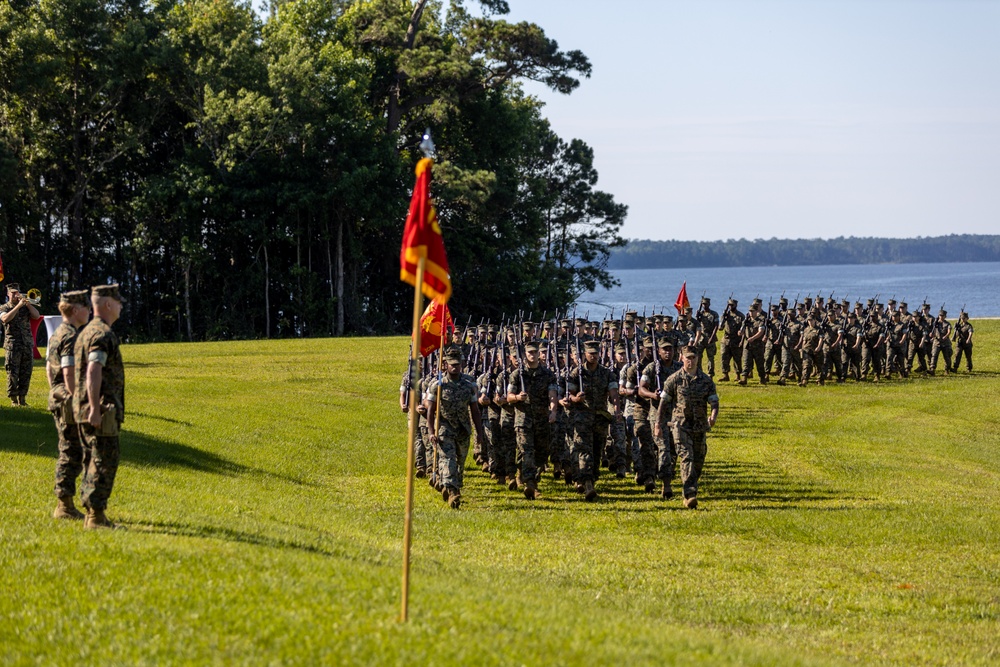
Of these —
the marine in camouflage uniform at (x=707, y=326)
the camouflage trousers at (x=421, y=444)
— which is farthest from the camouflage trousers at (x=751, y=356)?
the camouflage trousers at (x=421, y=444)

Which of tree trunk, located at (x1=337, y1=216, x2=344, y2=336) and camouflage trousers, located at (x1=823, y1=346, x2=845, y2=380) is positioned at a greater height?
tree trunk, located at (x1=337, y1=216, x2=344, y2=336)

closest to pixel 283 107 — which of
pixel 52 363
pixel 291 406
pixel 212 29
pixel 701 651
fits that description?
pixel 212 29

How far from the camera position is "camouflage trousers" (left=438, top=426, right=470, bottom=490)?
17.2 metres

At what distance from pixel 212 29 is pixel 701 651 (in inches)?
1860

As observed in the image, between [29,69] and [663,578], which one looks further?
[29,69]

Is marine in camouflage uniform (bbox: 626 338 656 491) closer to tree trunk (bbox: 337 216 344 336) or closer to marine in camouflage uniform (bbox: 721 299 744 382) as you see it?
marine in camouflage uniform (bbox: 721 299 744 382)

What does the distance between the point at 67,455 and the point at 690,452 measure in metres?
9.33

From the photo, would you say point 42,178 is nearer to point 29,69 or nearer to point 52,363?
point 29,69

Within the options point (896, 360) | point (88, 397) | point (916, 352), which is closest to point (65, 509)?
point (88, 397)

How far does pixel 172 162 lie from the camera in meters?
51.3

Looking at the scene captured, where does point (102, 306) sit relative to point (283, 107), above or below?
below

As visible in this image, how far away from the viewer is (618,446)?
20.8 meters

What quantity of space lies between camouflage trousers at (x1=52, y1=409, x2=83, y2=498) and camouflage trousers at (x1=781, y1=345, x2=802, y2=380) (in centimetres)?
2877

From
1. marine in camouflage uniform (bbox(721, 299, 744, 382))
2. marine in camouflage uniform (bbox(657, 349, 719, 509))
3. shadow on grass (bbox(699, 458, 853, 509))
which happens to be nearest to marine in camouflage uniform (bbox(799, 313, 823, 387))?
marine in camouflage uniform (bbox(721, 299, 744, 382))
